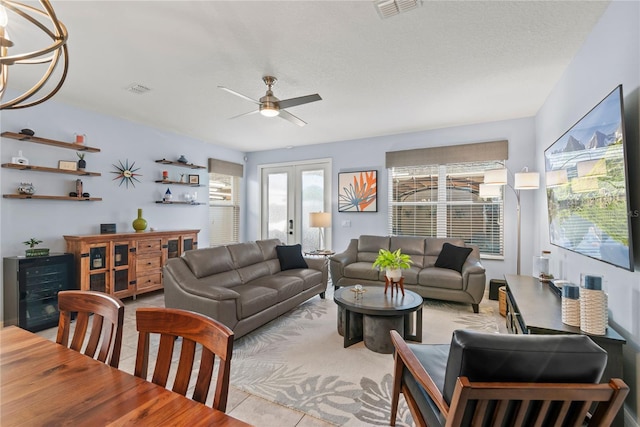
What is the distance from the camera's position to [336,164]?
6.14 metres

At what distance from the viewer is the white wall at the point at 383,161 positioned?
4582mm

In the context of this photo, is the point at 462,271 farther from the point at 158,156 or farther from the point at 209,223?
the point at 158,156

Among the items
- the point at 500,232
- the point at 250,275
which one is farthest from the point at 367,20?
the point at 500,232

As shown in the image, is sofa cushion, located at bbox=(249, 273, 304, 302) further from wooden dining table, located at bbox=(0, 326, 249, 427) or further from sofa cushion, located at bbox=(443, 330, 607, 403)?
sofa cushion, located at bbox=(443, 330, 607, 403)

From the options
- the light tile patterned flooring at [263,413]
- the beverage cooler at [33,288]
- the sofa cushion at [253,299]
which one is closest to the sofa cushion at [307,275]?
the sofa cushion at [253,299]

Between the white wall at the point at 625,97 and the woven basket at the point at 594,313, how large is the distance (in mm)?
146

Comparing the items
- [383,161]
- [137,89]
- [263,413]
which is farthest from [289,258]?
[137,89]

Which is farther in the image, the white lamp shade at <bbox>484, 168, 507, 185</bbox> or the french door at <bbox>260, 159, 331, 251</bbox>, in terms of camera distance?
the french door at <bbox>260, 159, 331, 251</bbox>

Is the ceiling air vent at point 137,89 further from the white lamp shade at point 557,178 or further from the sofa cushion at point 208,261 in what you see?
the white lamp shade at point 557,178

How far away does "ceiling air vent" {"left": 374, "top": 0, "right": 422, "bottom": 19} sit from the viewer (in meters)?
2.06

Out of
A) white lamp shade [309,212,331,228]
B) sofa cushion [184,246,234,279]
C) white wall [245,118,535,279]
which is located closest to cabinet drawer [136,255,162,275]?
sofa cushion [184,246,234,279]

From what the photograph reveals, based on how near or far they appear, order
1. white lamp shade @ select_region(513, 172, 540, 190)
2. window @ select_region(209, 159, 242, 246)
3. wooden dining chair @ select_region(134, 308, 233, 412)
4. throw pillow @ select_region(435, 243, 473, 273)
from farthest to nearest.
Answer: window @ select_region(209, 159, 242, 246) < throw pillow @ select_region(435, 243, 473, 273) < white lamp shade @ select_region(513, 172, 540, 190) < wooden dining chair @ select_region(134, 308, 233, 412)

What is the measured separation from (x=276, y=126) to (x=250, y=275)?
2591 millimetres

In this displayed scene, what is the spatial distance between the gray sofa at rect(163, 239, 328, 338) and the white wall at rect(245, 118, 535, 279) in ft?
5.77
